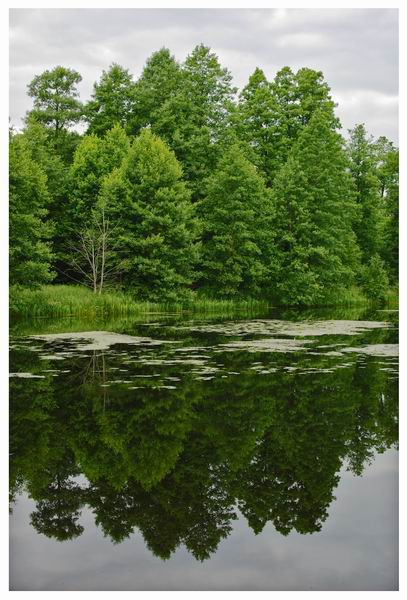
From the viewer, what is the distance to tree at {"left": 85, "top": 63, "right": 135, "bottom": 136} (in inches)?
1537

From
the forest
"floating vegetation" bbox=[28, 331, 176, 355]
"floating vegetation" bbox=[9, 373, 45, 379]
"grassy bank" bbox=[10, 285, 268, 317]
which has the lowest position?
"floating vegetation" bbox=[9, 373, 45, 379]

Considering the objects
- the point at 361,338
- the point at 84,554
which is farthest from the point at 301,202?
the point at 84,554

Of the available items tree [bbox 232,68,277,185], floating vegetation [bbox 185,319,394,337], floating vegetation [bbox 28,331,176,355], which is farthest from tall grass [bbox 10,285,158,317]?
tree [bbox 232,68,277,185]

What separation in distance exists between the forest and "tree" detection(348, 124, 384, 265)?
3.7 inches

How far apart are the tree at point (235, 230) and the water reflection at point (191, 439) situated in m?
18.7

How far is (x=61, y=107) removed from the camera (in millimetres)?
43031

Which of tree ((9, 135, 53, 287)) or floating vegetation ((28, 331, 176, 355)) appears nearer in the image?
floating vegetation ((28, 331, 176, 355))

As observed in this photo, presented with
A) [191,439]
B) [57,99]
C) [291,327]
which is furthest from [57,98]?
[191,439]

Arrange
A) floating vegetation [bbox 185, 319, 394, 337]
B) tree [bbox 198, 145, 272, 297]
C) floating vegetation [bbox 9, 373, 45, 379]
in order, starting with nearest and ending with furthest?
1. floating vegetation [bbox 9, 373, 45, 379]
2. floating vegetation [bbox 185, 319, 394, 337]
3. tree [bbox 198, 145, 272, 297]

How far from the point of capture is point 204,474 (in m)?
6.01

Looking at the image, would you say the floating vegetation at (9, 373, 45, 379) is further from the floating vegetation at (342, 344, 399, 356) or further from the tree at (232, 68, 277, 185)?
the tree at (232, 68, 277, 185)

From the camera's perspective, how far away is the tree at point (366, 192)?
40562 millimetres

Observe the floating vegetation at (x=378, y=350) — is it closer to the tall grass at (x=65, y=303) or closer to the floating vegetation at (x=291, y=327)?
the floating vegetation at (x=291, y=327)

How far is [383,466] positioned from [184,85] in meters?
32.6
